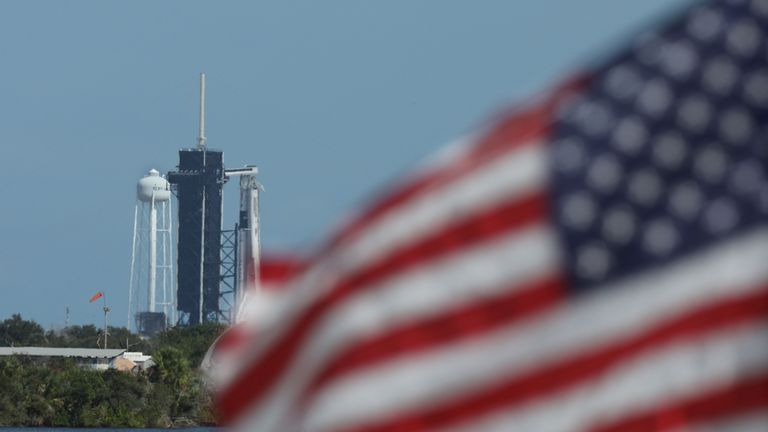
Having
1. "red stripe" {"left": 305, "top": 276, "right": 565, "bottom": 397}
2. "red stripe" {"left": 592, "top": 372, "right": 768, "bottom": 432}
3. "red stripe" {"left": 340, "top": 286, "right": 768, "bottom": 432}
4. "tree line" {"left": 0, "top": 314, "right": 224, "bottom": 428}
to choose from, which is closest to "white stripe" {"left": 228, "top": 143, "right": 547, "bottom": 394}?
"red stripe" {"left": 305, "top": 276, "right": 565, "bottom": 397}

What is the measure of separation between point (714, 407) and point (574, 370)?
0.89 ft

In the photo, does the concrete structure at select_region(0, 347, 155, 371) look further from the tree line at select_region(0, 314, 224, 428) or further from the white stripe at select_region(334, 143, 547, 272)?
the white stripe at select_region(334, 143, 547, 272)

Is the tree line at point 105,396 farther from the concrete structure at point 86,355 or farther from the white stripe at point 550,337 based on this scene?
the white stripe at point 550,337

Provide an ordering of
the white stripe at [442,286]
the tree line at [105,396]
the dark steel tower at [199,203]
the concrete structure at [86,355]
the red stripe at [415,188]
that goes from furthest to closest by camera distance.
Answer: the dark steel tower at [199,203] < the concrete structure at [86,355] < the tree line at [105,396] < the red stripe at [415,188] < the white stripe at [442,286]

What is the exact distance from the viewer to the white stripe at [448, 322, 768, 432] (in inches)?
124

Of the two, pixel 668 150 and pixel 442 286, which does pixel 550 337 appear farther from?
pixel 668 150

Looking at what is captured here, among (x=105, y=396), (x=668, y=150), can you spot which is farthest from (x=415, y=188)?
(x=105, y=396)

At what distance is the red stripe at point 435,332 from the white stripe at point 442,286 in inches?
0.6

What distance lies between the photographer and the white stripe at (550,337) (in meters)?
3.17

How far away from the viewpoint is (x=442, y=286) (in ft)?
10.9

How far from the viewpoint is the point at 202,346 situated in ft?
340

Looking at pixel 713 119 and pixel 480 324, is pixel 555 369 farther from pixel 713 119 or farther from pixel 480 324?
pixel 713 119

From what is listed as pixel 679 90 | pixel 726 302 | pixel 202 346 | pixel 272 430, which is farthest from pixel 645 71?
pixel 202 346

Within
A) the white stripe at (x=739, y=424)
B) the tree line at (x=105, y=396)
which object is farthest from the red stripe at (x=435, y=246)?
the tree line at (x=105, y=396)
